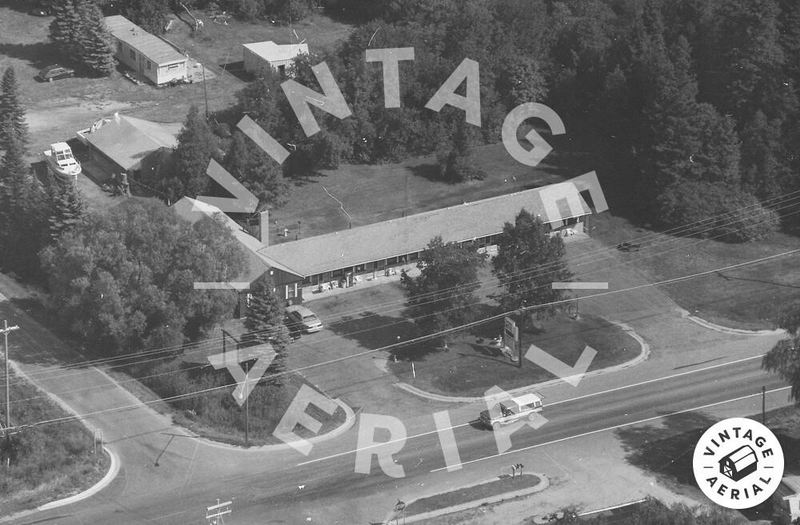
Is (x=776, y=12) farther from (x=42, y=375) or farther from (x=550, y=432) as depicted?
(x=42, y=375)

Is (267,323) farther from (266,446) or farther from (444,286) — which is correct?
(444,286)

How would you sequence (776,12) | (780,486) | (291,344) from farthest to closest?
(776,12) → (291,344) → (780,486)

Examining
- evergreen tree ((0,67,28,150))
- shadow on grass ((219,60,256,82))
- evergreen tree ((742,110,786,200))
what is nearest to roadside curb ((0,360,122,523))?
evergreen tree ((0,67,28,150))

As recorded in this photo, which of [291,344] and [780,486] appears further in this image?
[291,344]

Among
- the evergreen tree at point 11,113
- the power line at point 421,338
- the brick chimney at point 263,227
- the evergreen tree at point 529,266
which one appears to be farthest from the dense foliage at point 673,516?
the evergreen tree at point 11,113

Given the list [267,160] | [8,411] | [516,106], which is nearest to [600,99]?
[516,106]

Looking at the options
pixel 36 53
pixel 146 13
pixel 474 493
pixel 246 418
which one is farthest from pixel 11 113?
pixel 474 493
